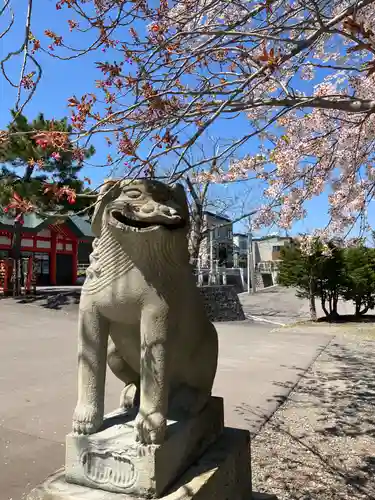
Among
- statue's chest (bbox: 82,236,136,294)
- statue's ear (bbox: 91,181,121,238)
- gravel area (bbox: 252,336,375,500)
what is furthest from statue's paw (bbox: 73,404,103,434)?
gravel area (bbox: 252,336,375,500)

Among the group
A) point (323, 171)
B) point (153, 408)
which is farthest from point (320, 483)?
point (323, 171)

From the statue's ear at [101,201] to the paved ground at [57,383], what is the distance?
1.87 m

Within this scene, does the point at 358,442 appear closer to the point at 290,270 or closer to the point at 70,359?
the point at 70,359

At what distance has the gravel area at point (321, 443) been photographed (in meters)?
2.90

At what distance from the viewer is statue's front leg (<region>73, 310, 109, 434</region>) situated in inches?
71.6

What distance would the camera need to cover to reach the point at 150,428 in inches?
65.6

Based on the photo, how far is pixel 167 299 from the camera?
1794mm

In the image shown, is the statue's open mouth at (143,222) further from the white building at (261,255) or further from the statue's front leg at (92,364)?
the white building at (261,255)

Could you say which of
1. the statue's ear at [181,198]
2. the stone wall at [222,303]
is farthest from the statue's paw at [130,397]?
the stone wall at [222,303]

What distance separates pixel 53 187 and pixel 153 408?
56.3 inches

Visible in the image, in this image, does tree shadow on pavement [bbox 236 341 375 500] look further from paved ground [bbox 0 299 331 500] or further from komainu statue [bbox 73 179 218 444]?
komainu statue [bbox 73 179 218 444]

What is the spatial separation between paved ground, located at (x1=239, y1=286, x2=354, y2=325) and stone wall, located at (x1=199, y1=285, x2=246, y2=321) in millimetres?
2187

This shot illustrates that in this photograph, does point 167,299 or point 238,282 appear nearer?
point 167,299

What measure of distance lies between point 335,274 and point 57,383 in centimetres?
1056
